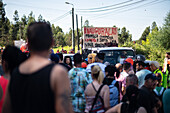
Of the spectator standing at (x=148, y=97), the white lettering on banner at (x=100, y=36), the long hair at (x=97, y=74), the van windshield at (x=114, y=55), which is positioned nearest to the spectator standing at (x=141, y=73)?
the spectator standing at (x=148, y=97)

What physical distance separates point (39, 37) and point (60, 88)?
0.49 meters

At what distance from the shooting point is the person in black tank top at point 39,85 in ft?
5.40

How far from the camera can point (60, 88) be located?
1641 mm

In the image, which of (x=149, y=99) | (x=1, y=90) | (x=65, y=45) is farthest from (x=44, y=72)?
(x=65, y=45)

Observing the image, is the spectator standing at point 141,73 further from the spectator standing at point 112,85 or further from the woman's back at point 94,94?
the woman's back at point 94,94

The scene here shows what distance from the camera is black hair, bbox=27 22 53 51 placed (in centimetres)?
182

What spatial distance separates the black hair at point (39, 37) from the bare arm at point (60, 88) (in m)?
0.28

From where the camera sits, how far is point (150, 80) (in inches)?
160

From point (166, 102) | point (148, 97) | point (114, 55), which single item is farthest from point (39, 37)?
point (114, 55)

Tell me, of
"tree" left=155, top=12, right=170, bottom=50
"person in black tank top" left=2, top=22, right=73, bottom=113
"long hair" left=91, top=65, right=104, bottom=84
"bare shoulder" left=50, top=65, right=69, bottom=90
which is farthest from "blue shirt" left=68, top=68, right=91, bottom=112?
Answer: "tree" left=155, top=12, right=170, bottom=50

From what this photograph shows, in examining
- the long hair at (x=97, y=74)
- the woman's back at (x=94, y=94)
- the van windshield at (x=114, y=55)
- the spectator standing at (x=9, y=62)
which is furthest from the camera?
the van windshield at (x=114, y=55)

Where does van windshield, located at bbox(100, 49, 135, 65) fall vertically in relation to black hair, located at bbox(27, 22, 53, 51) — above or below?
below

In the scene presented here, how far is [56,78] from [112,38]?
17073 millimetres

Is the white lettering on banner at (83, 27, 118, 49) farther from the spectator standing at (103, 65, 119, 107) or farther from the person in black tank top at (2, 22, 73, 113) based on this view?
the person in black tank top at (2, 22, 73, 113)
